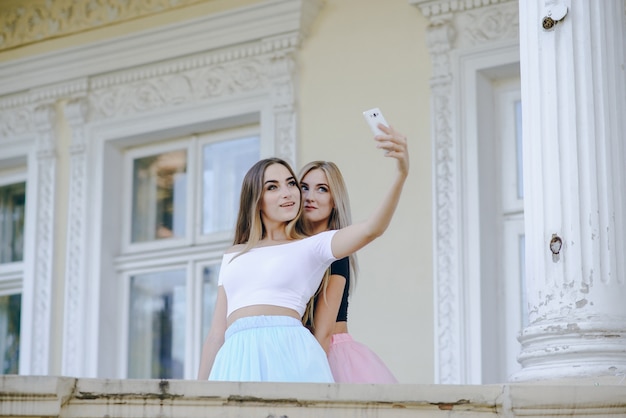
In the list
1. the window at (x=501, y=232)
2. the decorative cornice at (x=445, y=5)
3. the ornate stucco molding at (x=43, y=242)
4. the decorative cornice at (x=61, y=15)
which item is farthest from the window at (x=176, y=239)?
the window at (x=501, y=232)

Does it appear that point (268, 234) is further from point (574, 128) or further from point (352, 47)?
point (352, 47)

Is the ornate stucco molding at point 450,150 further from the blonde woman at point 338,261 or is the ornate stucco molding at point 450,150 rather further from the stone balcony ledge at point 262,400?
the stone balcony ledge at point 262,400

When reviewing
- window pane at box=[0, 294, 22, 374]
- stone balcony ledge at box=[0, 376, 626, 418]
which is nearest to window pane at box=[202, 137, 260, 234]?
window pane at box=[0, 294, 22, 374]

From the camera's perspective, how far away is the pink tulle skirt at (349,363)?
16.0 feet

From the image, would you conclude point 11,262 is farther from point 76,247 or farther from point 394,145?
point 394,145

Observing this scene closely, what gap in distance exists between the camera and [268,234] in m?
4.75

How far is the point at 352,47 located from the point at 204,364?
293 cm

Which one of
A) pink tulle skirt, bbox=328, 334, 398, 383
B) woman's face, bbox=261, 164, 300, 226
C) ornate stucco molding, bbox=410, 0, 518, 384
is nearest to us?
woman's face, bbox=261, 164, 300, 226

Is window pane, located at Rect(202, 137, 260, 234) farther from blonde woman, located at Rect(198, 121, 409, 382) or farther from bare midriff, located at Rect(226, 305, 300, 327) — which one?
bare midriff, located at Rect(226, 305, 300, 327)

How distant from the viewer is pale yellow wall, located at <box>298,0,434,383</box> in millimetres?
6746

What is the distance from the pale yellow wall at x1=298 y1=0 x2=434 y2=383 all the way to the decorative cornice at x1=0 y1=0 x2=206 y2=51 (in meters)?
1.05

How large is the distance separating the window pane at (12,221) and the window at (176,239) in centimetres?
77

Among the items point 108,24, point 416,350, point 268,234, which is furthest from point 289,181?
point 108,24

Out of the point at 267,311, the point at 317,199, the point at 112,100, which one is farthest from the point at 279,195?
the point at 112,100
